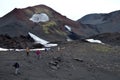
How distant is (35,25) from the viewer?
221 feet

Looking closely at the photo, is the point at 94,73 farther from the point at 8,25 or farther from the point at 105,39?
the point at 8,25

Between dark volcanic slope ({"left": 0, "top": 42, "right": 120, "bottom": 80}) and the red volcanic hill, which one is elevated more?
the red volcanic hill

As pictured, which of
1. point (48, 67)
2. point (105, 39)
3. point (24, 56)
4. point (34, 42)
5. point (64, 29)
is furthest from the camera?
point (64, 29)

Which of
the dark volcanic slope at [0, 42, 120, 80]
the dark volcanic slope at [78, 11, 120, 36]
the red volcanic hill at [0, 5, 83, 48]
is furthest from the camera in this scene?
the dark volcanic slope at [78, 11, 120, 36]

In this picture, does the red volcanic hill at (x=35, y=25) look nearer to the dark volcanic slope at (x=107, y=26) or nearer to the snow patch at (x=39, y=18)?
the snow patch at (x=39, y=18)

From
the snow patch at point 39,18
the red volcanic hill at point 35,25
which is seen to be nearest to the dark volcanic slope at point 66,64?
the red volcanic hill at point 35,25

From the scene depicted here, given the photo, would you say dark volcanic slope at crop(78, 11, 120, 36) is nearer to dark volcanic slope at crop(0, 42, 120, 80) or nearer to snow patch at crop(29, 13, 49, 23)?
snow patch at crop(29, 13, 49, 23)

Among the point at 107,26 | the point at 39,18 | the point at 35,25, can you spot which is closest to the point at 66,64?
the point at 35,25

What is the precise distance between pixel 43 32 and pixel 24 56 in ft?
76.4

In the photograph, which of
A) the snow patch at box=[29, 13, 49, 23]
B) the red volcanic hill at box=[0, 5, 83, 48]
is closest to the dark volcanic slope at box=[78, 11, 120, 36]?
the red volcanic hill at box=[0, 5, 83, 48]

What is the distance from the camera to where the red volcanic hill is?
62812 mm

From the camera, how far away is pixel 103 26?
281 feet

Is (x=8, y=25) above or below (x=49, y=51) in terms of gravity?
above

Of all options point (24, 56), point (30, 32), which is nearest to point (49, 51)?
point (24, 56)
